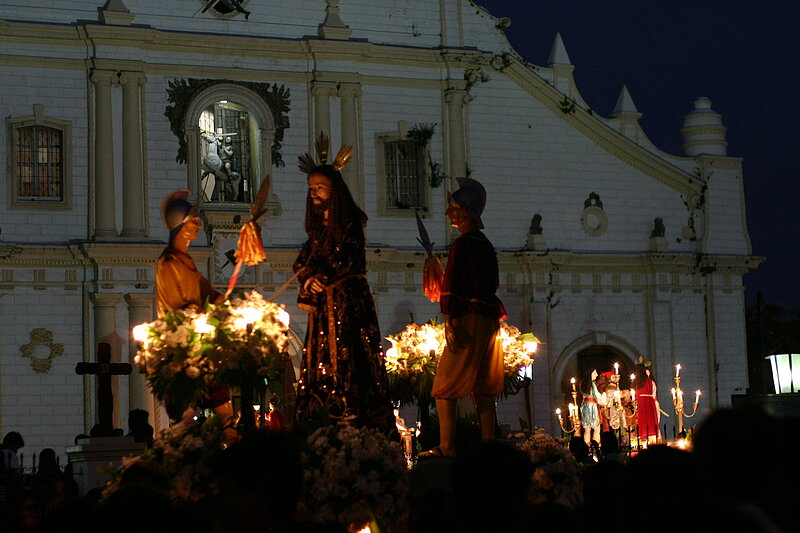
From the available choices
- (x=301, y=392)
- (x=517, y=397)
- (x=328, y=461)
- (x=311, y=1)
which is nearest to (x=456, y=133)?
(x=311, y=1)

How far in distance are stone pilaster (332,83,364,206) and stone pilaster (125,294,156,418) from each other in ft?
16.4

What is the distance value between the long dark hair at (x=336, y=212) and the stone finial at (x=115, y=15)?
49.7ft

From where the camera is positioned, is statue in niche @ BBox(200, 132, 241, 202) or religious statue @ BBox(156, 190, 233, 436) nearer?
religious statue @ BBox(156, 190, 233, 436)

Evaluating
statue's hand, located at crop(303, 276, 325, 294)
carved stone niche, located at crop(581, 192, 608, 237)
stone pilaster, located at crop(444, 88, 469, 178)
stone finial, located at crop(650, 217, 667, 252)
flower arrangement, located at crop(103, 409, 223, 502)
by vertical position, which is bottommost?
flower arrangement, located at crop(103, 409, 223, 502)

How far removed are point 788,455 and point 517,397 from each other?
23955 mm

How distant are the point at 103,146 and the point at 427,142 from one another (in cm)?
709

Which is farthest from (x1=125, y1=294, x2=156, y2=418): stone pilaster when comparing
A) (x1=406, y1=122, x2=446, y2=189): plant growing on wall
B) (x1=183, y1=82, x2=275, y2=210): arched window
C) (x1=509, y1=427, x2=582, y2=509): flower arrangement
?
(x1=509, y1=427, x2=582, y2=509): flower arrangement

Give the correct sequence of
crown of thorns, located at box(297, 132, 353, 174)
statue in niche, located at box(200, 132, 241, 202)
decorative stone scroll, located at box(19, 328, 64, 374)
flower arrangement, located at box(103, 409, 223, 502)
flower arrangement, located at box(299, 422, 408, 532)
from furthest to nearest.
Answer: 1. statue in niche, located at box(200, 132, 241, 202)
2. decorative stone scroll, located at box(19, 328, 64, 374)
3. crown of thorns, located at box(297, 132, 353, 174)
4. flower arrangement, located at box(299, 422, 408, 532)
5. flower arrangement, located at box(103, 409, 223, 502)

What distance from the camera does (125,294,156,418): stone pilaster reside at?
80.2 feet

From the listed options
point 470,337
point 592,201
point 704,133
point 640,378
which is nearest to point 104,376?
point 470,337

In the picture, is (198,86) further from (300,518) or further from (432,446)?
(300,518)

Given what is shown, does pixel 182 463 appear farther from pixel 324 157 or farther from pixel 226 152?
pixel 226 152

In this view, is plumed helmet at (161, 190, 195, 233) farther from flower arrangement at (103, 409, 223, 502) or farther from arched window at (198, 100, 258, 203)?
arched window at (198, 100, 258, 203)

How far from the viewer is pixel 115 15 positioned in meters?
24.9
